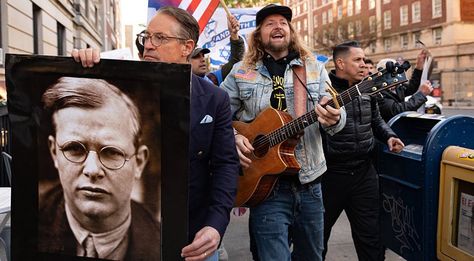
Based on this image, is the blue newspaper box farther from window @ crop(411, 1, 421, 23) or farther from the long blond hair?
window @ crop(411, 1, 421, 23)

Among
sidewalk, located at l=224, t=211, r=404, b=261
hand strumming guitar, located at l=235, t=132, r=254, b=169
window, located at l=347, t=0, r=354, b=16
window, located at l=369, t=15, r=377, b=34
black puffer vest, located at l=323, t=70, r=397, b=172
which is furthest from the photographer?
window, located at l=347, t=0, r=354, b=16

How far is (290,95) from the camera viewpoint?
2949mm

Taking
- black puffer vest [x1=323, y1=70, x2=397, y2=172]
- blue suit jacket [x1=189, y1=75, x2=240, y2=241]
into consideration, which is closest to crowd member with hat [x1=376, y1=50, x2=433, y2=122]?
black puffer vest [x1=323, y1=70, x2=397, y2=172]

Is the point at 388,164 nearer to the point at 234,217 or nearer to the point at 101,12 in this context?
the point at 234,217

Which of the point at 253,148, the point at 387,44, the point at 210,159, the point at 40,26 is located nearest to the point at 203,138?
the point at 210,159

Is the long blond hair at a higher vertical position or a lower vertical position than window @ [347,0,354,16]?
lower

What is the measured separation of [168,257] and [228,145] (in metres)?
0.58

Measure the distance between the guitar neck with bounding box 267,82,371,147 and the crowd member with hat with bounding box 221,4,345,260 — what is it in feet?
0.31

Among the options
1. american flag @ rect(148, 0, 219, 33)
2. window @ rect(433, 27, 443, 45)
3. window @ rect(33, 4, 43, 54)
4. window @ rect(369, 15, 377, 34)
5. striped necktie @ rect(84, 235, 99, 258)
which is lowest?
striped necktie @ rect(84, 235, 99, 258)

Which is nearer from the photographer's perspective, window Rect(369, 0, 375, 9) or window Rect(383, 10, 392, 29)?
window Rect(383, 10, 392, 29)

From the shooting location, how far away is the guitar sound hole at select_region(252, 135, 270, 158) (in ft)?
9.49

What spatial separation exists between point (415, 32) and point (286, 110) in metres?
52.2

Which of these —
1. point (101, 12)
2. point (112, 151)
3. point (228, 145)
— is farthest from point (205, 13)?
point (101, 12)

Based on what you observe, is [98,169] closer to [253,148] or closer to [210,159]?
[210,159]
